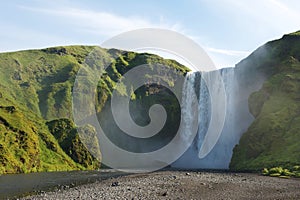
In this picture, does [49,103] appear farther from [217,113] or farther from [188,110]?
[217,113]

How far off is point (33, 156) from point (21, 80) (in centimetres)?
7422

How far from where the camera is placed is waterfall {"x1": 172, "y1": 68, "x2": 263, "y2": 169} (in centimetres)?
9531

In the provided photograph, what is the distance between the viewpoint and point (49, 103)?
148 m

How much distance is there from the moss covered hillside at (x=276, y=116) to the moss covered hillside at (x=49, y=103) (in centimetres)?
5233

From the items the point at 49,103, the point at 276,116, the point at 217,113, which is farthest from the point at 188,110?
the point at 49,103

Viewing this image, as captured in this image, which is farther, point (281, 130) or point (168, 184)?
point (281, 130)

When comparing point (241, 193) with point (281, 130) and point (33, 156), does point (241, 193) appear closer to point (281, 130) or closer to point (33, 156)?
point (281, 130)

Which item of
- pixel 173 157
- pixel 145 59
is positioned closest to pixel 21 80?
pixel 145 59

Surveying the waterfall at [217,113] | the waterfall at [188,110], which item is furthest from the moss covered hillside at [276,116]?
the waterfall at [188,110]

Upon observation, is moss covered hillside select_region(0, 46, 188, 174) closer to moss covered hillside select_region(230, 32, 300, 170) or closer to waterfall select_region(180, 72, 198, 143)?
waterfall select_region(180, 72, 198, 143)

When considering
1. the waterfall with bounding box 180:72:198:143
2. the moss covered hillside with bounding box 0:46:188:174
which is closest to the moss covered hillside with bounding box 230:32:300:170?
the waterfall with bounding box 180:72:198:143

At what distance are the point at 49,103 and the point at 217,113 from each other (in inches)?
3047

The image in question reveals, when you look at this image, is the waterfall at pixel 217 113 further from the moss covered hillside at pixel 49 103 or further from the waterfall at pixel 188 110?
the moss covered hillside at pixel 49 103

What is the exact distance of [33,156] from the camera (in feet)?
308
